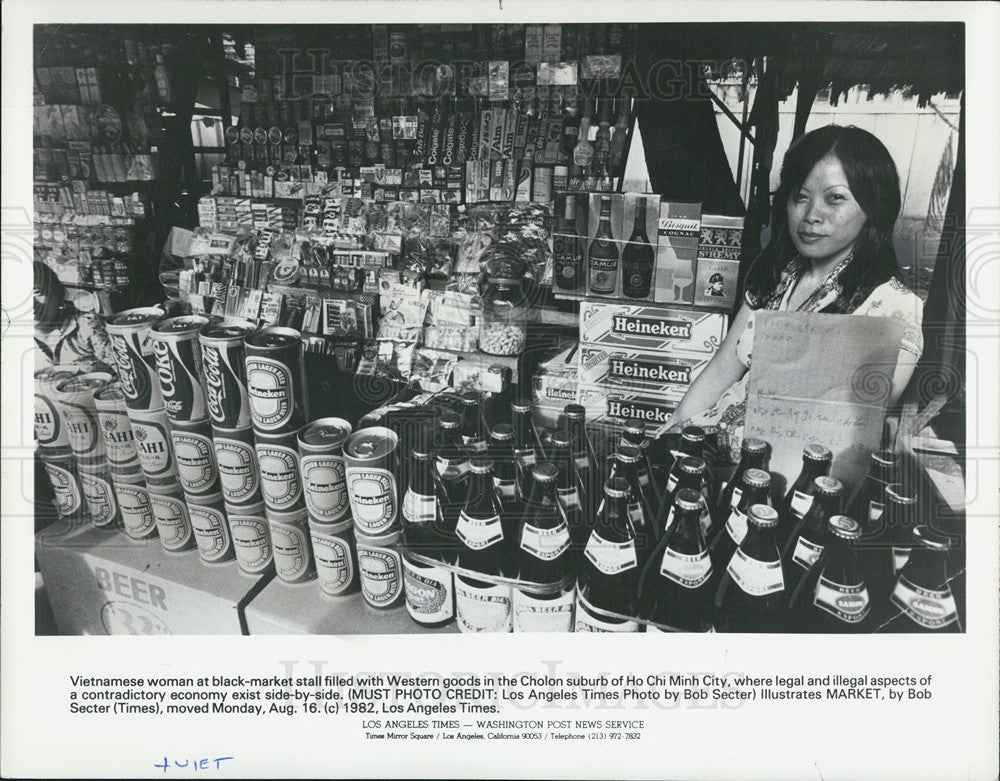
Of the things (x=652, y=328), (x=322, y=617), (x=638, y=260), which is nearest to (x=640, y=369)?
(x=652, y=328)

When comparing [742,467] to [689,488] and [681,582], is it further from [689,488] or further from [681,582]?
[681,582]

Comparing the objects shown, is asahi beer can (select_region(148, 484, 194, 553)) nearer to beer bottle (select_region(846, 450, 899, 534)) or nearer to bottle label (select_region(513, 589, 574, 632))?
bottle label (select_region(513, 589, 574, 632))

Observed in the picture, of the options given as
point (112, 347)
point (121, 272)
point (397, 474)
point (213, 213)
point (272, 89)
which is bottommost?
point (397, 474)

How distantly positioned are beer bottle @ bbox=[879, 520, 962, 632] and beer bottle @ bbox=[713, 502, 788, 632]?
236 mm

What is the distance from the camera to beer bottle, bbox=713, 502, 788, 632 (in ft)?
4.16

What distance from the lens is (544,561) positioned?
4.23 ft

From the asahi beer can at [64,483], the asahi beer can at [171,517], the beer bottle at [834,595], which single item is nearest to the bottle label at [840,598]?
the beer bottle at [834,595]

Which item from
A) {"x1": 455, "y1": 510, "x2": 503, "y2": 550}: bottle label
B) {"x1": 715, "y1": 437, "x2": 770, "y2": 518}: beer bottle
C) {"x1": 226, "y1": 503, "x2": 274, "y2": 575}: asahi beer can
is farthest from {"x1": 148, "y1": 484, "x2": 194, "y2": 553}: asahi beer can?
{"x1": 715, "y1": 437, "x2": 770, "y2": 518}: beer bottle

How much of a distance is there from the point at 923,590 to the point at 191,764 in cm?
156

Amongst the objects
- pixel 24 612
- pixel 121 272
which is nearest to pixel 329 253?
pixel 121 272

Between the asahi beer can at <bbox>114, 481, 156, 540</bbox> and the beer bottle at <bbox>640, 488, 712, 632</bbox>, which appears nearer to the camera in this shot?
the beer bottle at <bbox>640, 488, 712, 632</bbox>

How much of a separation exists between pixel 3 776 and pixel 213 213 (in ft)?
4.15

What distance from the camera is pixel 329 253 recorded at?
1354mm

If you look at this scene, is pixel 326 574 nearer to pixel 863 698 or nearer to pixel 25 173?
pixel 25 173
